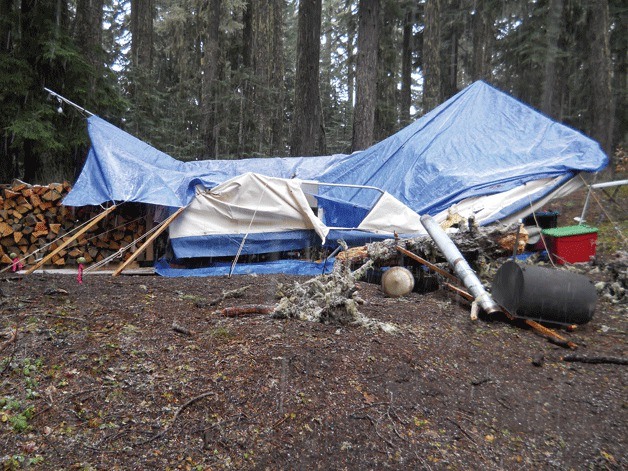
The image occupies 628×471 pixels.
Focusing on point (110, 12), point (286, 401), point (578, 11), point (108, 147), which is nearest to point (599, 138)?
point (578, 11)

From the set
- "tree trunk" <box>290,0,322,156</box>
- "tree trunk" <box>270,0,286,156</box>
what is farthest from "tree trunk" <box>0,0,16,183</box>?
"tree trunk" <box>270,0,286,156</box>

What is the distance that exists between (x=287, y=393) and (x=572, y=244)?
19.1ft

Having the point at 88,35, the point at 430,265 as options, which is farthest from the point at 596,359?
the point at 88,35

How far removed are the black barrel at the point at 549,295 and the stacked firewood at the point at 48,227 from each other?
6.25 m

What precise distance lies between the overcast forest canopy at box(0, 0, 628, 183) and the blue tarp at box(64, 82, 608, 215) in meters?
1.34

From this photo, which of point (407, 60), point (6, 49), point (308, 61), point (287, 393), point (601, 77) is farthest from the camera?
point (407, 60)

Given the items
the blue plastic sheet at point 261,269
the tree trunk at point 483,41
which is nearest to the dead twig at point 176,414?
the blue plastic sheet at point 261,269

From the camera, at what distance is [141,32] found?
17.1 m

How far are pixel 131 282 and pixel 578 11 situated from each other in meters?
19.0

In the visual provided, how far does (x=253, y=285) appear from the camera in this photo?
237 inches

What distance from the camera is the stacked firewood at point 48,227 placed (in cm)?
755

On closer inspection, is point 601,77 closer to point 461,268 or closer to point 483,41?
point 483,41

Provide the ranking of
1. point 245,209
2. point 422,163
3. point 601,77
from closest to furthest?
1. point 245,209
2. point 422,163
3. point 601,77

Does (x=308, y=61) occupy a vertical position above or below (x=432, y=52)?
below
